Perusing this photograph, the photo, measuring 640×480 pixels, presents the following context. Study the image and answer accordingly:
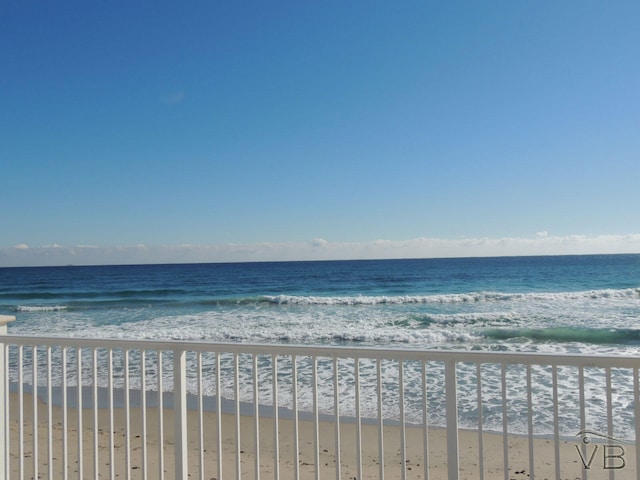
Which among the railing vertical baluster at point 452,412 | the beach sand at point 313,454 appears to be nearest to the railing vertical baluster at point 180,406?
the beach sand at point 313,454

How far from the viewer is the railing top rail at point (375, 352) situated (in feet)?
5.41

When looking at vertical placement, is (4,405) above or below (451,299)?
above

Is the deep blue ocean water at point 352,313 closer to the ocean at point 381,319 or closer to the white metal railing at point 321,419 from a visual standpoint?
the ocean at point 381,319

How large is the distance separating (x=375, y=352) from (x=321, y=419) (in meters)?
3.01

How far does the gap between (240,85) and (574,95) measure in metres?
6.07

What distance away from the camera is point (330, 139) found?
11070 mm

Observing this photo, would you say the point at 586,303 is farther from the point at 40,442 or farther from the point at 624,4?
the point at 40,442

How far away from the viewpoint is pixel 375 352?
1.84 metres

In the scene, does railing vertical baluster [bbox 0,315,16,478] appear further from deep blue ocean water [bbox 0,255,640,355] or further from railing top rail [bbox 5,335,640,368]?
deep blue ocean water [bbox 0,255,640,355]

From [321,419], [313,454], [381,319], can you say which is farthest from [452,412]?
[381,319]

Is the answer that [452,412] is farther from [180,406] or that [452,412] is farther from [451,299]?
[451,299]

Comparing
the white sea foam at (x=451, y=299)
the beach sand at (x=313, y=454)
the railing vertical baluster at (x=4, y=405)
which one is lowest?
the white sea foam at (x=451, y=299)

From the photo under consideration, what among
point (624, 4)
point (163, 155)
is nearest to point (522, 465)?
point (624, 4)

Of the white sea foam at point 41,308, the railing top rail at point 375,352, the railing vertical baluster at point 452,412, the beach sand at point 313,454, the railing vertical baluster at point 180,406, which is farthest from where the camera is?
the white sea foam at point 41,308
